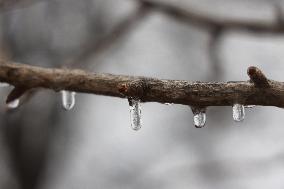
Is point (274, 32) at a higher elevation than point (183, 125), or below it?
below

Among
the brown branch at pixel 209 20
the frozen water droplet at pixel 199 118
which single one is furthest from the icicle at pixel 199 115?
the brown branch at pixel 209 20

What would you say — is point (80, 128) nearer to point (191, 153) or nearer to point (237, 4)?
point (191, 153)

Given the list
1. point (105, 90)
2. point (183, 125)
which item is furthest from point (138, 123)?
point (183, 125)

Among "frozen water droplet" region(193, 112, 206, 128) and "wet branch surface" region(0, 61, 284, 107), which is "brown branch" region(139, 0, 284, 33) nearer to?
"frozen water droplet" region(193, 112, 206, 128)

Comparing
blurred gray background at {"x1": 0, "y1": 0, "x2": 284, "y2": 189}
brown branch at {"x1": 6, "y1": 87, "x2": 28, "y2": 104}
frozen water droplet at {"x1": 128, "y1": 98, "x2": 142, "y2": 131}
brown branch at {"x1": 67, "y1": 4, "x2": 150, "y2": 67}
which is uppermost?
blurred gray background at {"x1": 0, "y1": 0, "x2": 284, "y2": 189}

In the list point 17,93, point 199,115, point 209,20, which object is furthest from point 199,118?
point 209,20

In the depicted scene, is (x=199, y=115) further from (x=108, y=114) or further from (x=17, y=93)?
(x=108, y=114)

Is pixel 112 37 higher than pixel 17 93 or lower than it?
higher

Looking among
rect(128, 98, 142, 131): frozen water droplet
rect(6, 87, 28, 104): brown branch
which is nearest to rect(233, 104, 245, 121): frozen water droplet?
rect(128, 98, 142, 131): frozen water droplet
